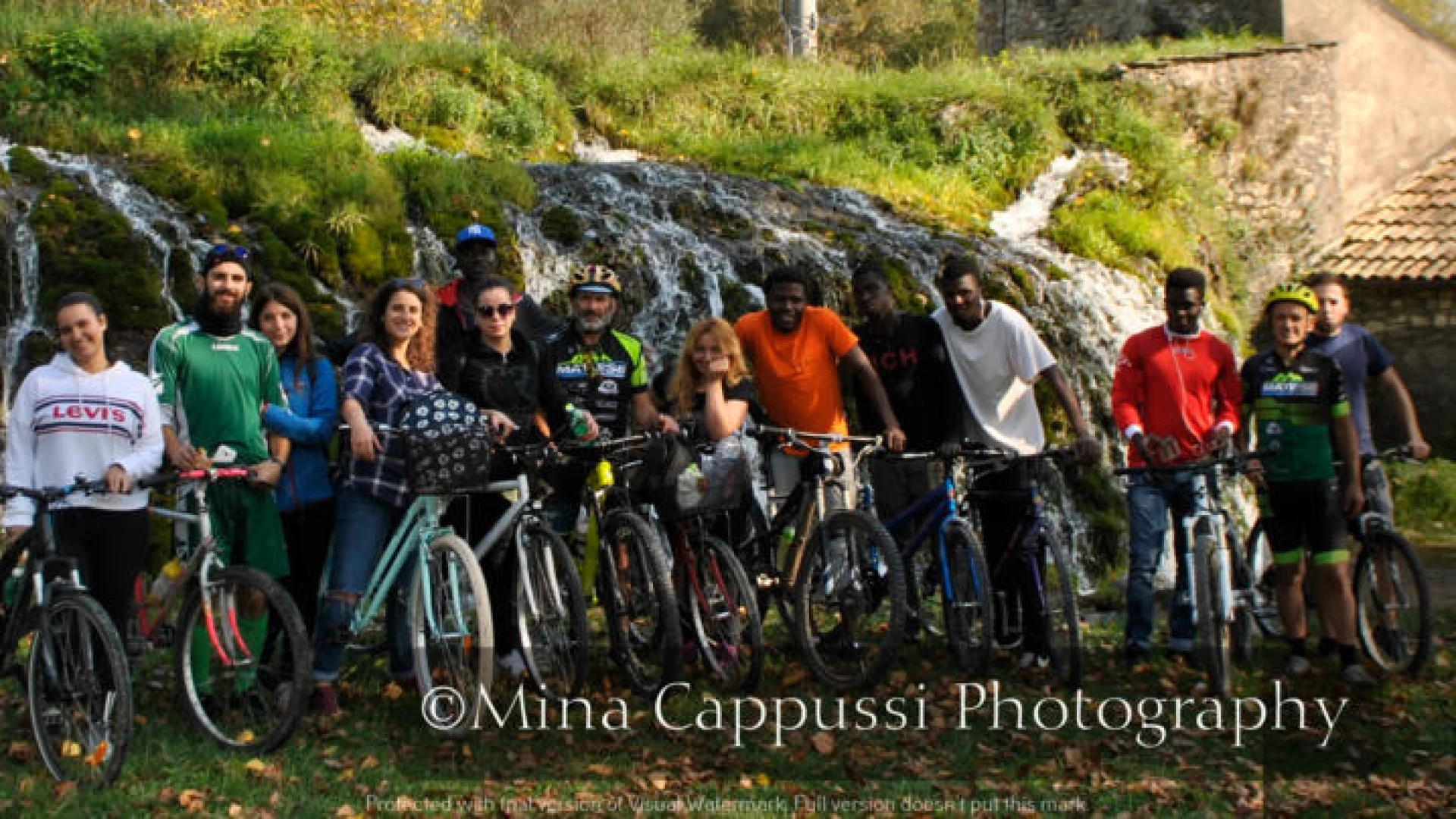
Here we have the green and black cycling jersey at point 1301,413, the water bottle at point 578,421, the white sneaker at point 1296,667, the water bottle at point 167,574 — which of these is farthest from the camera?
the water bottle at point 167,574

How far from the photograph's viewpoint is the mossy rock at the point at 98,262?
962 centimetres

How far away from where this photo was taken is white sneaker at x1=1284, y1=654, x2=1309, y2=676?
22.7ft

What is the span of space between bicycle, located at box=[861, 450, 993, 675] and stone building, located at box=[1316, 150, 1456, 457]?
1483 cm

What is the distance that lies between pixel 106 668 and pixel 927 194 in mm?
13361

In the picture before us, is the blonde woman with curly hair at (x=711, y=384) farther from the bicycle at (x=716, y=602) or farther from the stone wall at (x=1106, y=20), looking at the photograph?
the stone wall at (x=1106, y=20)

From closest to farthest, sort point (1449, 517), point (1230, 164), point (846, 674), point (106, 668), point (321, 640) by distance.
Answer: point (106, 668)
point (321, 640)
point (846, 674)
point (1449, 517)
point (1230, 164)

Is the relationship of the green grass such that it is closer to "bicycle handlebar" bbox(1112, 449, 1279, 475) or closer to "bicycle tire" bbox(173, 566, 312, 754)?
"bicycle tire" bbox(173, 566, 312, 754)

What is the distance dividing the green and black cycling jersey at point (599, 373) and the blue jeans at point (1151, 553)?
2436mm

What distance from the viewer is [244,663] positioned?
17.9 ft

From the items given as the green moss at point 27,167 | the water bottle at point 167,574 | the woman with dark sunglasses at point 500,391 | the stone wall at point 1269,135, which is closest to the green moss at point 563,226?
the green moss at point 27,167

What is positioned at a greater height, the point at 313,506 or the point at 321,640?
the point at 313,506

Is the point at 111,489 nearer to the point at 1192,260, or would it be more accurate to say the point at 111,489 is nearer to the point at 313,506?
the point at 313,506

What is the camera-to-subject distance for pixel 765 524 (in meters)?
7.17

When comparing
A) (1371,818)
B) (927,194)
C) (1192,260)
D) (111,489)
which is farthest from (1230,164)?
(111,489)
